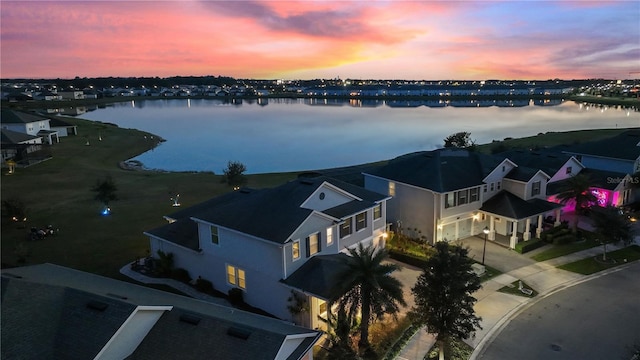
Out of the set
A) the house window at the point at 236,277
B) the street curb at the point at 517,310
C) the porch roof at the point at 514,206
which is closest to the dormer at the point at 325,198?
the house window at the point at 236,277

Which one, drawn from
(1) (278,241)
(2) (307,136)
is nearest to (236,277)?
(1) (278,241)

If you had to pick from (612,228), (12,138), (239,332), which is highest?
(12,138)

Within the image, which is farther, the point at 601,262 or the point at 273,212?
the point at 601,262

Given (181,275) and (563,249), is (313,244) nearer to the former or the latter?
(181,275)

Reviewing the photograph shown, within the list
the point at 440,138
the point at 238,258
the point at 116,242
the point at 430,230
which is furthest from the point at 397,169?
the point at 440,138

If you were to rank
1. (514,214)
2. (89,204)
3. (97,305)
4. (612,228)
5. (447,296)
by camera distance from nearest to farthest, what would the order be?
(97,305) < (447,296) < (612,228) < (514,214) < (89,204)

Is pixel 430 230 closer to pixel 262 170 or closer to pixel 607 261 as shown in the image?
pixel 607 261
